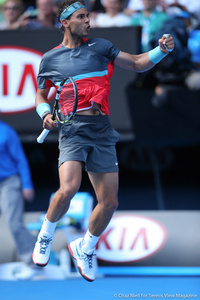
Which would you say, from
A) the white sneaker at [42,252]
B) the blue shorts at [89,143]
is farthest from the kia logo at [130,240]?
the blue shorts at [89,143]

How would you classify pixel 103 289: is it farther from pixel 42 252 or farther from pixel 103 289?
pixel 42 252

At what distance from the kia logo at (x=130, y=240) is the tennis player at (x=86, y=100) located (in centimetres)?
277

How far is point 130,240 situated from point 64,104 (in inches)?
135

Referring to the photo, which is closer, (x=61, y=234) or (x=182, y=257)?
(x=182, y=257)

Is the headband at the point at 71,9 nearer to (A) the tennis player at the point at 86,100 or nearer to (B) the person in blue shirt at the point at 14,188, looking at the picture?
(A) the tennis player at the point at 86,100

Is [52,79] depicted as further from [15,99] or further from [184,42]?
[15,99]

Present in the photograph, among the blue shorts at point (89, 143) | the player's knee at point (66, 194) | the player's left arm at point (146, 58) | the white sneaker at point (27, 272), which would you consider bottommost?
the white sneaker at point (27, 272)

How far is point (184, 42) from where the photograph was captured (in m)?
6.12

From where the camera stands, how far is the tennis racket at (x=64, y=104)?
16.1 feet

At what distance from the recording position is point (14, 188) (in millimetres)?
7488

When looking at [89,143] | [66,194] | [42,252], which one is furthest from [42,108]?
[42,252]

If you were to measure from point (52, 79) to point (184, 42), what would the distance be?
1.66 metres

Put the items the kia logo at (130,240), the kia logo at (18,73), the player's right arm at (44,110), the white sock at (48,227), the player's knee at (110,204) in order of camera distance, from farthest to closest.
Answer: the kia logo at (18,73) → the kia logo at (130,240) → the white sock at (48,227) → the player's knee at (110,204) → the player's right arm at (44,110)

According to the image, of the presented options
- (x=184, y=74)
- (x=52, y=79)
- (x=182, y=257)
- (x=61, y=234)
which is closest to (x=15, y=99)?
(x=61, y=234)
